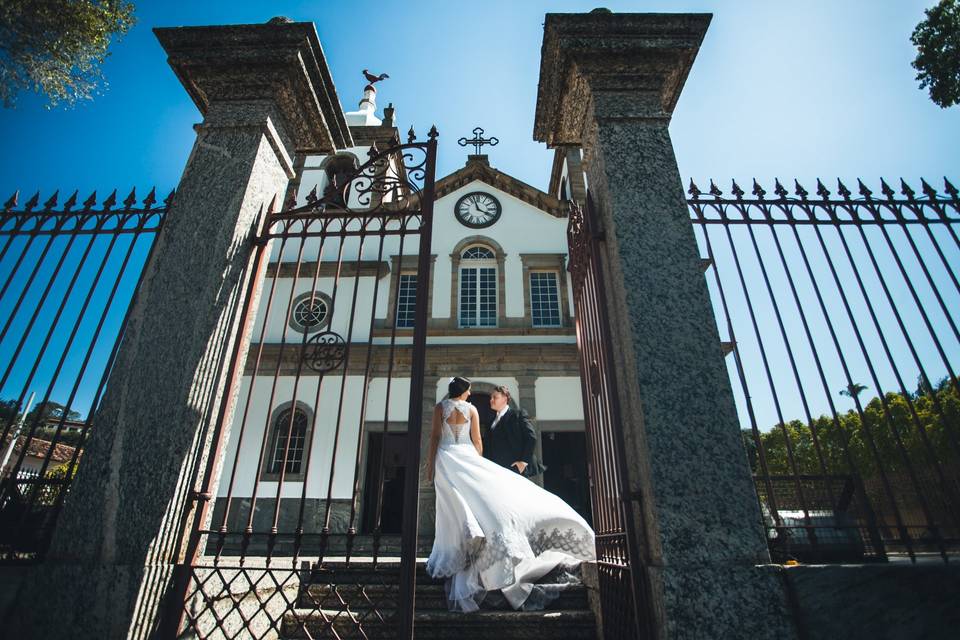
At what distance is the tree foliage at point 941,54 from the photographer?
7.14 m

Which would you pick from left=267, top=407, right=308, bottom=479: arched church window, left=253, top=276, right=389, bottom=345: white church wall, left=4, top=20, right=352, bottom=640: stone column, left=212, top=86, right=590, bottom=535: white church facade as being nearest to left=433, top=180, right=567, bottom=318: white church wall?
left=212, top=86, right=590, bottom=535: white church facade

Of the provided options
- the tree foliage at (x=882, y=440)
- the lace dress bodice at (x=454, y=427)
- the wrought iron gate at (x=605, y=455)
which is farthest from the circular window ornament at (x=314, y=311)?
the tree foliage at (x=882, y=440)

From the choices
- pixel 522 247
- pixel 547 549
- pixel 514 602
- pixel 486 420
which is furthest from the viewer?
pixel 522 247

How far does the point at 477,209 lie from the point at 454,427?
10.7m

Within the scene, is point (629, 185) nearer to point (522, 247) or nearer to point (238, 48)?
point (238, 48)

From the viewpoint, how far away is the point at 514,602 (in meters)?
3.30

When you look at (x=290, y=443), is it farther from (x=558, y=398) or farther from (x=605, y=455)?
(x=605, y=455)

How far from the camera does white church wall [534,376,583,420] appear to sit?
11273 mm

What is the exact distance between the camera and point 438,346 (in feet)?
38.9

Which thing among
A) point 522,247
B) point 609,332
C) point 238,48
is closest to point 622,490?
point 609,332

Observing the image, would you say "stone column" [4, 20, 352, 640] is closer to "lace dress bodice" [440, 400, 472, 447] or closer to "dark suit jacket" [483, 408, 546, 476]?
"lace dress bodice" [440, 400, 472, 447]

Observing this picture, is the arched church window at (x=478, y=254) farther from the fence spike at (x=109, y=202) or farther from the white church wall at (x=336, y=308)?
the fence spike at (x=109, y=202)

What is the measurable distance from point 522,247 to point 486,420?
503cm

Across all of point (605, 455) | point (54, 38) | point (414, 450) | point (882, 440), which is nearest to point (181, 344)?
point (414, 450)
